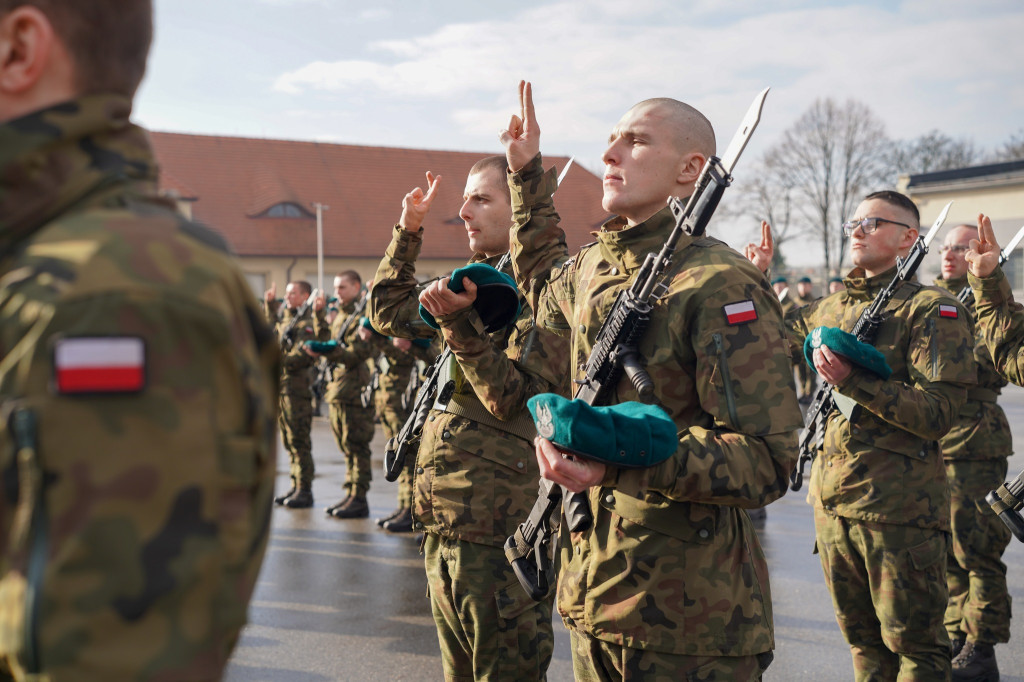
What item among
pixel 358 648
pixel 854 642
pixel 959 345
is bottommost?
pixel 358 648

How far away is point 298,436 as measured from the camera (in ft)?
31.0

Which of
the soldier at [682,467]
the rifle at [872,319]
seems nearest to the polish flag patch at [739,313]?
the soldier at [682,467]

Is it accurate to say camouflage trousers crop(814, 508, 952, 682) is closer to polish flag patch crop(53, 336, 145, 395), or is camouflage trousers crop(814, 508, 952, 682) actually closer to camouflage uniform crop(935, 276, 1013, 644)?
camouflage uniform crop(935, 276, 1013, 644)

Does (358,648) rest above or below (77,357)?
Answer: below

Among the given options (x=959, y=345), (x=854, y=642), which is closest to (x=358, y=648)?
(x=854, y=642)

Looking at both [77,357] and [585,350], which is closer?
[77,357]

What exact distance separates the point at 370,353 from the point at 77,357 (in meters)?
8.53

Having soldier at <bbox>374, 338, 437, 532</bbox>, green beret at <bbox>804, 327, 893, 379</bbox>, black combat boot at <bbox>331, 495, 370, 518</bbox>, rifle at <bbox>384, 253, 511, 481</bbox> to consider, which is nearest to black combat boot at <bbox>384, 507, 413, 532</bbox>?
soldier at <bbox>374, 338, 437, 532</bbox>

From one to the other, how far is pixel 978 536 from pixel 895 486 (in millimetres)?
1597

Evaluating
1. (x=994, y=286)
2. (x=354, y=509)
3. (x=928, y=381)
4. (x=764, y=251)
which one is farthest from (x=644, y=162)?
(x=354, y=509)

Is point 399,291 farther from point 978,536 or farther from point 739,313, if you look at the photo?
point 978,536

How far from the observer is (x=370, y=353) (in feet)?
31.1

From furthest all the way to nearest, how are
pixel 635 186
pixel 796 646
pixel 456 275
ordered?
1. pixel 796 646
2. pixel 456 275
3. pixel 635 186

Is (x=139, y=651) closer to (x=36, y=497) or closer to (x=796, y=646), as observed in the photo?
(x=36, y=497)
